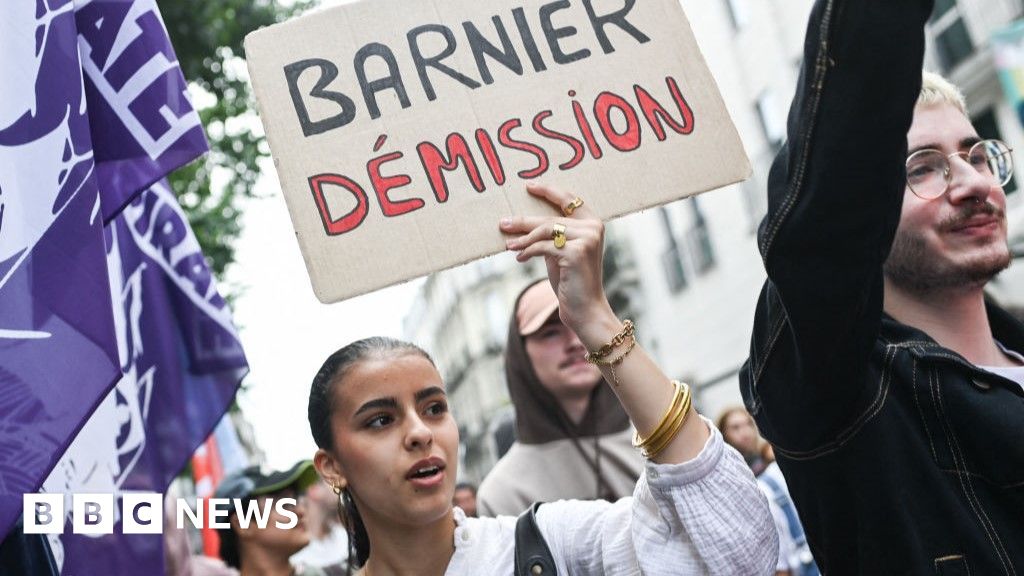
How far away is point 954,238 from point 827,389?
1.60ft

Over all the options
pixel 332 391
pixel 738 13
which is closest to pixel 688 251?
pixel 738 13

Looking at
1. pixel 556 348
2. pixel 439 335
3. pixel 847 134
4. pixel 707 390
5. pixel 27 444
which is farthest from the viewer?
pixel 439 335

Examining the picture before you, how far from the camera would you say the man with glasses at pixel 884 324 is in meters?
1.79

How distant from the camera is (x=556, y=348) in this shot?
3689mm

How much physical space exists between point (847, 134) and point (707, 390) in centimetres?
2345

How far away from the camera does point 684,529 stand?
2.12 m

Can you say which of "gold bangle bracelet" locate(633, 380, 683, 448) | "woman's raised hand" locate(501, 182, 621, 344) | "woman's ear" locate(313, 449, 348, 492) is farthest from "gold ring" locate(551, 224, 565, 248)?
"woman's ear" locate(313, 449, 348, 492)

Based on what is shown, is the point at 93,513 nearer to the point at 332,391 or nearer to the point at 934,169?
the point at 332,391

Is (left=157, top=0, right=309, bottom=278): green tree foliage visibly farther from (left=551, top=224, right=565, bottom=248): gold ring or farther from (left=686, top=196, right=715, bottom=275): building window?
(left=686, top=196, right=715, bottom=275): building window

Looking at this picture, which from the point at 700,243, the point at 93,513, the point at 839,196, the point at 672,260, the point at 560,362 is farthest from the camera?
the point at 672,260

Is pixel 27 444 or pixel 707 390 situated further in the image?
pixel 707 390

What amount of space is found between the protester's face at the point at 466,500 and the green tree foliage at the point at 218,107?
309cm

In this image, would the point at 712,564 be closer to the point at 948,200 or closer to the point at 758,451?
the point at 948,200

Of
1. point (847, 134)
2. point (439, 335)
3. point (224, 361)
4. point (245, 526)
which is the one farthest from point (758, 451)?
point (439, 335)
